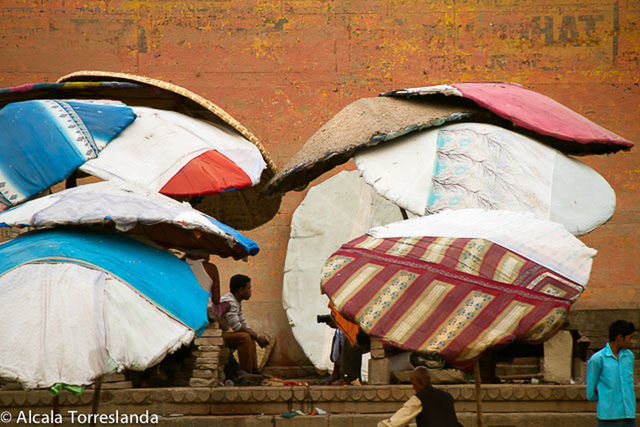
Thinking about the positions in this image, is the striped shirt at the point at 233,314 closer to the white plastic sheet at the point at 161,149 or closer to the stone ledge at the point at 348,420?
the stone ledge at the point at 348,420

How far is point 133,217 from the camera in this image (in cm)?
472

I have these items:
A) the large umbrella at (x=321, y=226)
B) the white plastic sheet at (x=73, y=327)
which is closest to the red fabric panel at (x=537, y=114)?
the white plastic sheet at (x=73, y=327)

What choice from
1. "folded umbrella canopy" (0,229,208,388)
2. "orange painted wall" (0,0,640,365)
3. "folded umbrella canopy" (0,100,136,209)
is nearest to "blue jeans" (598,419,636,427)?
"folded umbrella canopy" (0,229,208,388)

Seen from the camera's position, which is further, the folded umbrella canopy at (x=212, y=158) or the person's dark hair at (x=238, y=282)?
the person's dark hair at (x=238, y=282)

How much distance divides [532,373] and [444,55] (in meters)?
3.72

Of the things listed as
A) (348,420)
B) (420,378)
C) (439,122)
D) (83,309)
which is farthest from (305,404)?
(83,309)

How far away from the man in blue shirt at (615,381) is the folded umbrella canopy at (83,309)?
270cm

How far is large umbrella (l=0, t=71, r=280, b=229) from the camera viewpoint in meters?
6.18

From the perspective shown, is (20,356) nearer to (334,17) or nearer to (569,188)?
(569,188)

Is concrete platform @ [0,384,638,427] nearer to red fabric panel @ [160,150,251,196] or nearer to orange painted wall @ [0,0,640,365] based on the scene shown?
red fabric panel @ [160,150,251,196]

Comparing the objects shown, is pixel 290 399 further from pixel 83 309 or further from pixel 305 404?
pixel 83 309

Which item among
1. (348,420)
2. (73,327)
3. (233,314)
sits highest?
(73,327)

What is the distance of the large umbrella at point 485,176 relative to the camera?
5.40m

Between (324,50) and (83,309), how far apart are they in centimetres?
669
